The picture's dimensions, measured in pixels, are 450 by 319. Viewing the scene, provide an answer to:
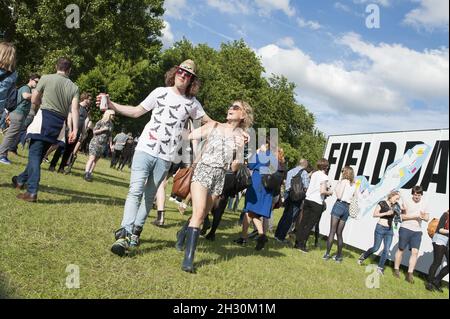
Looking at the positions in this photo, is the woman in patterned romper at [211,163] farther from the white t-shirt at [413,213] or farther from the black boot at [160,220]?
the white t-shirt at [413,213]

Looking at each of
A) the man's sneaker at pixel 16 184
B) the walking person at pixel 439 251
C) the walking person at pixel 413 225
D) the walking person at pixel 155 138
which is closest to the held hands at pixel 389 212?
the walking person at pixel 413 225

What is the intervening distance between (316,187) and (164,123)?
5317 millimetres

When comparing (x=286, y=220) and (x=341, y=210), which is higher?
(x=341, y=210)

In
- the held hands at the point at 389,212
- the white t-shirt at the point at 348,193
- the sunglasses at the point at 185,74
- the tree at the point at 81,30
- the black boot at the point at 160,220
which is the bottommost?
the black boot at the point at 160,220

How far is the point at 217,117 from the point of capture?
140 feet

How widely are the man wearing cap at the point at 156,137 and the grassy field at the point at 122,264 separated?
45cm

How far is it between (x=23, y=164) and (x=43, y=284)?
7.70 m

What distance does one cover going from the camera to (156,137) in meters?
5.10

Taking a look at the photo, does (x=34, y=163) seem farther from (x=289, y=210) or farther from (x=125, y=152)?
(x=125, y=152)

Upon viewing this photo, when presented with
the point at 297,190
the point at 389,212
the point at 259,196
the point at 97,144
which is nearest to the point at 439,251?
the point at 389,212

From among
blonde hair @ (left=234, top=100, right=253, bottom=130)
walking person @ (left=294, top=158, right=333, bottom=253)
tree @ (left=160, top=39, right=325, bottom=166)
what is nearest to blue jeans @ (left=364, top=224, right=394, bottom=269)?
walking person @ (left=294, top=158, right=333, bottom=253)

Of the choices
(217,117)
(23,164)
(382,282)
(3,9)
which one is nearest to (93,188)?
(23,164)

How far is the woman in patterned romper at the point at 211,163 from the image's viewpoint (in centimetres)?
497

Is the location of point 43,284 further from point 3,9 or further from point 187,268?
point 3,9
